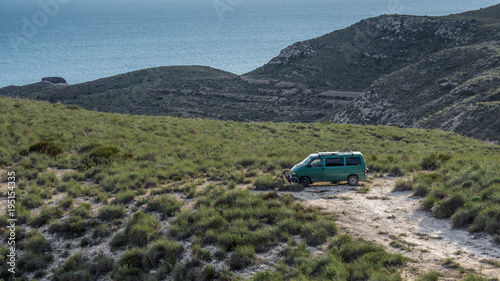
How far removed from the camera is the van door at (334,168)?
18250 millimetres

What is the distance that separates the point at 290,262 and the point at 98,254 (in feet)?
21.7

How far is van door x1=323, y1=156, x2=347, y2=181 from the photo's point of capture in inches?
719

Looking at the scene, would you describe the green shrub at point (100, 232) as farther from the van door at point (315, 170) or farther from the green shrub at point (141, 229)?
the van door at point (315, 170)

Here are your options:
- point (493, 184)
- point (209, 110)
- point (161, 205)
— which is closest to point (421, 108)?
point (209, 110)

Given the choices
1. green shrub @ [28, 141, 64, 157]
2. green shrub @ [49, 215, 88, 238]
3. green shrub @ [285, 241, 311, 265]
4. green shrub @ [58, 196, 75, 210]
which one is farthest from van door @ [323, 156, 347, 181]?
green shrub @ [28, 141, 64, 157]

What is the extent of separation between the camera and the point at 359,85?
82.6 meters

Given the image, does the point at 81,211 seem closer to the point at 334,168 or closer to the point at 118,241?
the point at 118,241

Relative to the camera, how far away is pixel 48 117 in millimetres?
30547

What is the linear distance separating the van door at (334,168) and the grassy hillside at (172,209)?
304 centimetres

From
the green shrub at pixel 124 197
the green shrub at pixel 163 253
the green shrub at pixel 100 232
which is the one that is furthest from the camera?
the green shrub at pixel 124 197

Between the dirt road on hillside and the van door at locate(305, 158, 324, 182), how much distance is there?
0.53m

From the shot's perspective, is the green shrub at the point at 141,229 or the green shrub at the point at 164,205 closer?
the green shrub at the point at 141,229

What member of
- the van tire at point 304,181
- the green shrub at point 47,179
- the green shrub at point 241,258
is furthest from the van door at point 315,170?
the green shrub at point 47,179

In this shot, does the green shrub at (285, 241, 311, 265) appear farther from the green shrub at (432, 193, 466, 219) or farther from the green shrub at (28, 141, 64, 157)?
the green shrub at (28, 141, 64, 157)
